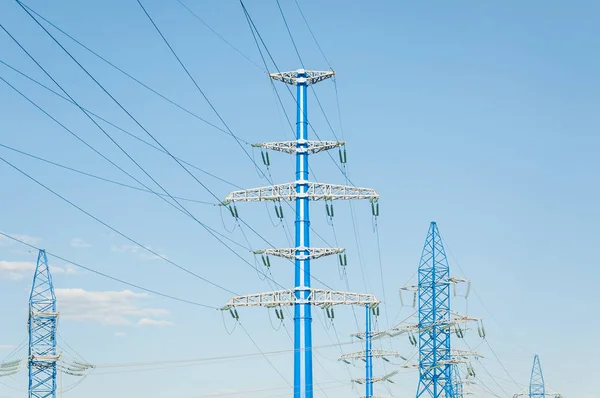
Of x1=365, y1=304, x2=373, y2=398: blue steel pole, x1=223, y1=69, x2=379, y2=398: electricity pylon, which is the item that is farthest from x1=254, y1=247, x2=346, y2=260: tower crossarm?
x1=365, y1=304, x2=373, y2=398: blue steel pole

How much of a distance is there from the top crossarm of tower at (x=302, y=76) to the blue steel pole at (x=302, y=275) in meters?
2.42

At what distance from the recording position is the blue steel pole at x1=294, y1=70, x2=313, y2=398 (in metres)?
59.4

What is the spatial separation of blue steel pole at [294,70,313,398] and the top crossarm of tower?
2.42 meters

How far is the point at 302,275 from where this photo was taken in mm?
60906

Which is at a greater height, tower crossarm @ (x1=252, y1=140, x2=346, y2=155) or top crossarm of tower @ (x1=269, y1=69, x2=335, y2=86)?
top crossarm of tower @ (x1=269, y1=69, x2=335, y2=86)

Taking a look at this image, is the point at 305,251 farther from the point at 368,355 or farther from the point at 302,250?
the point at 368,355

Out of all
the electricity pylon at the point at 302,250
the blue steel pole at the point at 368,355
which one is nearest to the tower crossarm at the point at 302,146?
the electricity pylon at the point at 302,250

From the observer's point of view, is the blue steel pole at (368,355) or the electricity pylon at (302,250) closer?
the electricity pylon at (302,250)

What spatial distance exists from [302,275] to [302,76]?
44.8ft

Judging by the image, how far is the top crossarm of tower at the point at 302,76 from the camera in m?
65.8

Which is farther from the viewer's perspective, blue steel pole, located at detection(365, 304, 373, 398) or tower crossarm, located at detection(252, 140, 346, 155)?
blue steel pole, located at detection(365, 304, 373, 398)

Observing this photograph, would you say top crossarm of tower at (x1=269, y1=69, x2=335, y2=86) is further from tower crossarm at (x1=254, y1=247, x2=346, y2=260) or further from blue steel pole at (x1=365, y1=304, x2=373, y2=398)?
blue steel pole at (x1=365, y1=304, x2=373, y2=398)

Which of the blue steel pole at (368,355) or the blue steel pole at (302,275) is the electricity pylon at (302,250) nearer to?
the blue steel pole at (302,275)

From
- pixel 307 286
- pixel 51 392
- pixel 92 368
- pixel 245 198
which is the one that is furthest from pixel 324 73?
pixel 51 392
